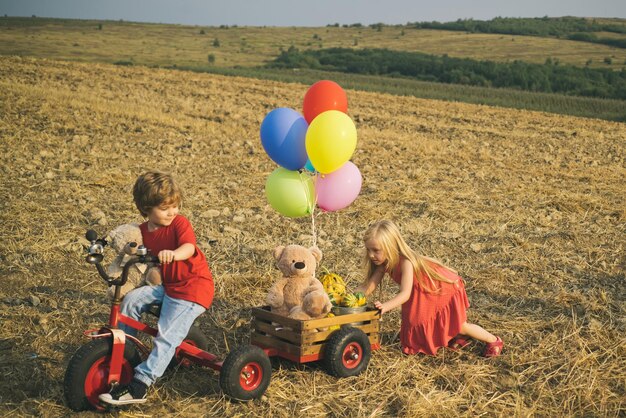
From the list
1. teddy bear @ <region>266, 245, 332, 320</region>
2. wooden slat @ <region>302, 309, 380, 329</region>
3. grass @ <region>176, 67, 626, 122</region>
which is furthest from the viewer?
grass @ <region>176, 67, 626, 122</region>

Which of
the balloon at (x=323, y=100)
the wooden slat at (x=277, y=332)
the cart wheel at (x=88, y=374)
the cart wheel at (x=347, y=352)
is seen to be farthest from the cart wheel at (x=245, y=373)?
the balloon at (x=323, y=100)

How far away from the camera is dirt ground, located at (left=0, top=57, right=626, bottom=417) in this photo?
15.0 ft

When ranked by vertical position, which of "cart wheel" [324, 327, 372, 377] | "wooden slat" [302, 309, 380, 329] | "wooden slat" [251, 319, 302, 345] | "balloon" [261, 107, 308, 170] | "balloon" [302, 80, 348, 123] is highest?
"balloon" [302, 80, 348, 123]

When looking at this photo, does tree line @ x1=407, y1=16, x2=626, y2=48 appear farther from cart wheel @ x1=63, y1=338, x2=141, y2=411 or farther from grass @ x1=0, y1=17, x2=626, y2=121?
cart wheel @ x1=63, y1=338, x2=141, y2=411

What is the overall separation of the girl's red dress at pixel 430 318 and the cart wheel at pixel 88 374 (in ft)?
6.60

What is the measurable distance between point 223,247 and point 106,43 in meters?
49.4

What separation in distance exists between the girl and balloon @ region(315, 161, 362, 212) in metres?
0.64

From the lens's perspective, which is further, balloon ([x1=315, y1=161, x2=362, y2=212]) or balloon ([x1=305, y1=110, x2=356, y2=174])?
balloon ([x1=315, y1=161, x2=362, y2=212])

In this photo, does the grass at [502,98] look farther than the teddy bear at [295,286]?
Yes

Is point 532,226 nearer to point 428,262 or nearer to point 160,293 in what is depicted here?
point 428,262

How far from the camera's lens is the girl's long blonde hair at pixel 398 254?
512 cm

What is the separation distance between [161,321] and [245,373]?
586mm

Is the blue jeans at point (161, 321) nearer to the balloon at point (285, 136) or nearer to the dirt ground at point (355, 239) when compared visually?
the dirt ground at point (355, 239)

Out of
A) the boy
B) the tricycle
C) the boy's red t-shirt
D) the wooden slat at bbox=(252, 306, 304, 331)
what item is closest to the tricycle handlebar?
the tricycle
